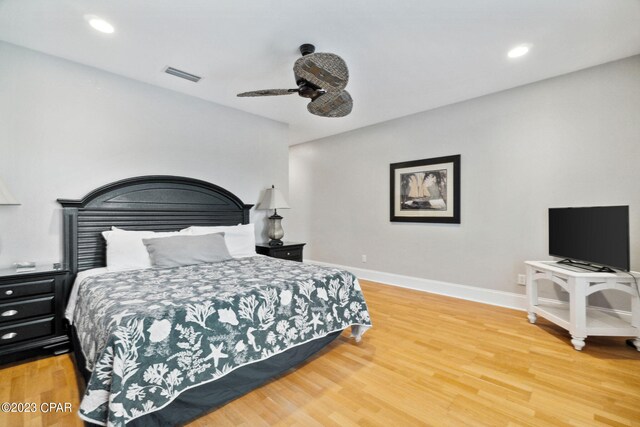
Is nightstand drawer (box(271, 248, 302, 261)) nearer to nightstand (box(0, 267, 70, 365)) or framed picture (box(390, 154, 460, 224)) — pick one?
framed picture (box(390, 154, 460, 224))

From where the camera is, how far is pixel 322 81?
230cm

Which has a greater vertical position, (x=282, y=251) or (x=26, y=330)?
(x=282, y=251)

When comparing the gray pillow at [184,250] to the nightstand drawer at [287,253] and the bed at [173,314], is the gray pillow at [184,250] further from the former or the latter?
the nightstand drawer at [287,253]

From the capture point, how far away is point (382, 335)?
2760mm

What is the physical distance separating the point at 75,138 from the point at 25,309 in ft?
5.17

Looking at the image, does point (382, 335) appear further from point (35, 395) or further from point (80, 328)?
point (35, 395)

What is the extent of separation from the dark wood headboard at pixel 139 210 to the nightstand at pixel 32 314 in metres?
0.35

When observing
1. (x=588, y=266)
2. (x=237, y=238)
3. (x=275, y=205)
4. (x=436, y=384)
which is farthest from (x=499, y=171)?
(x=237, y=238)

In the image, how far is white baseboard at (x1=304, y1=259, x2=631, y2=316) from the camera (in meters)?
3.39

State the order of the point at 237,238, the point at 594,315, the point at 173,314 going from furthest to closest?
the point at 237,238 → the point at 594,315 → the point at 173,314

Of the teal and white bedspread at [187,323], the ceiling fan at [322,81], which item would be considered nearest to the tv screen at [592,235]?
the teal and white bedspread at [187,323]

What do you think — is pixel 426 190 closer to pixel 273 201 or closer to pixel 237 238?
pixel 273 201

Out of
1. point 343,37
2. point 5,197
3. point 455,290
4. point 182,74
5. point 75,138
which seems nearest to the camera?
point 5,197

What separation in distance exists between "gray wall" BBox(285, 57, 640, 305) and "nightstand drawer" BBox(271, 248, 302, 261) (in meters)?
1.33
